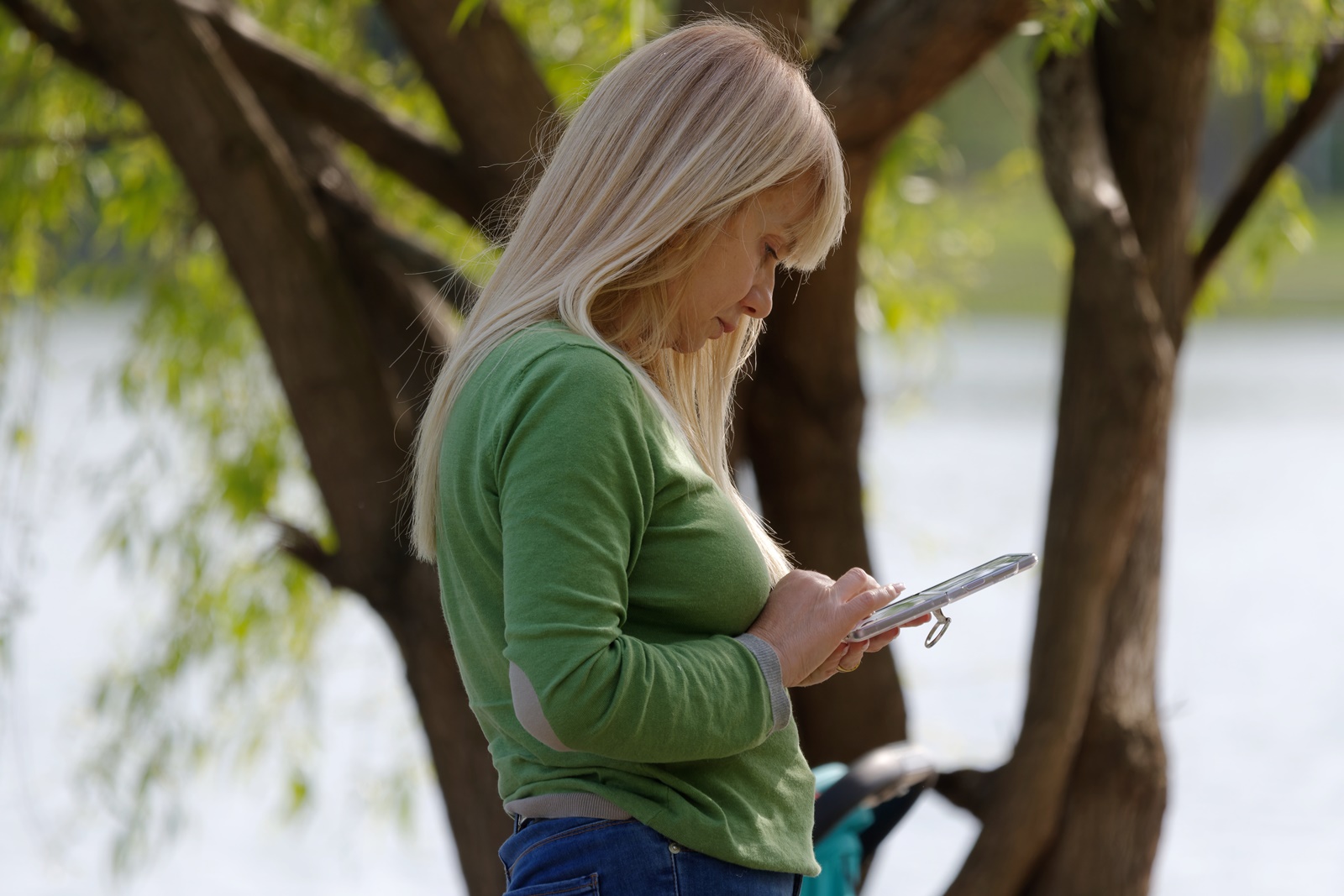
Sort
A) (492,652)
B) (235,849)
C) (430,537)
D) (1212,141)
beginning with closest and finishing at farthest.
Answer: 1. (492,652)
2. (430,537)
3. (235,849)
4. (1212,141)

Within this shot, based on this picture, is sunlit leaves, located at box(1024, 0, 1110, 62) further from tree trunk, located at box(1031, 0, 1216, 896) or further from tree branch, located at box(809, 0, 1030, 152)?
tree trunk, located at box(1031, 0, 1216, 896)

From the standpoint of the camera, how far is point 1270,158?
2219mm

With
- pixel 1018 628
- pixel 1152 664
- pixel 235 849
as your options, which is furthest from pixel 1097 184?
pixel 1018 628

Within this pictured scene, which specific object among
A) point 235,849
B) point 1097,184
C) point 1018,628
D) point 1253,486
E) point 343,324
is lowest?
point 1253,486

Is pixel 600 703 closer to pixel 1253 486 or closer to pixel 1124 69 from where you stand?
pixel 1124 69

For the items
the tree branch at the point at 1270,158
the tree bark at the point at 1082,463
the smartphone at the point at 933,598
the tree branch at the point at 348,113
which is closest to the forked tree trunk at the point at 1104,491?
the tree bark at the point at 1082,463

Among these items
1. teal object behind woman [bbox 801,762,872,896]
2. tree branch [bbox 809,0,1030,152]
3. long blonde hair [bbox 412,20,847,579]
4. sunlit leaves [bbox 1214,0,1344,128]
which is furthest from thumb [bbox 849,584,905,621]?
sunlit leaves [bbox 1214,0,1344,128]

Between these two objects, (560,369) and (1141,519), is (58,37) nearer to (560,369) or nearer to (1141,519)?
(560,369)

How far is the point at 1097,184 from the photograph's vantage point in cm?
198

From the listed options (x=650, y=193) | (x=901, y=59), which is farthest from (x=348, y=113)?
(x=650, y=193)

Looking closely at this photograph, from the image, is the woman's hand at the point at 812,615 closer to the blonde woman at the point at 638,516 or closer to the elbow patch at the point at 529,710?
the blonde woman at the point at 638,516

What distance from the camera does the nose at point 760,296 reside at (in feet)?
3.36

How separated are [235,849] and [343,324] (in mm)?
2737

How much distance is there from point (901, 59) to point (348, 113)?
0.87 m
